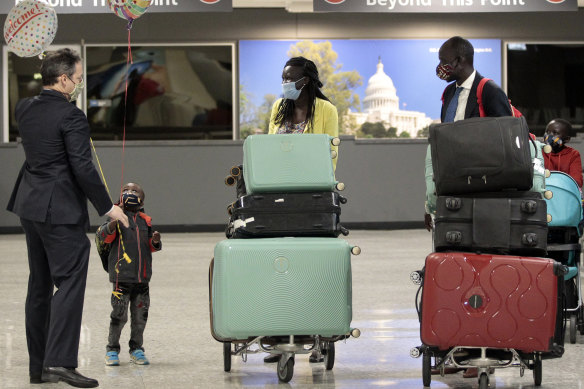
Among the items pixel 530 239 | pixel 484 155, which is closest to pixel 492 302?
pixel 530 239

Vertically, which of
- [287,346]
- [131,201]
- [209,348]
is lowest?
[209,348]

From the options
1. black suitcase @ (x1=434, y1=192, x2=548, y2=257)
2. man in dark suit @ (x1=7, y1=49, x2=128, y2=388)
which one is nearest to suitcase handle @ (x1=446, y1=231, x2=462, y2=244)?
black suitcase @ (x1=434, y1=192, x2=548, y2=257)

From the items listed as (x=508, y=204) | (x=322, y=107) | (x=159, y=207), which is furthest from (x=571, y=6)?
(x=508, y=204)

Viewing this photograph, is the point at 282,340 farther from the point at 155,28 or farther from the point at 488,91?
the point at 155,28

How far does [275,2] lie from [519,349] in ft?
45.3

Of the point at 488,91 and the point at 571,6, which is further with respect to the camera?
the point at 571,6

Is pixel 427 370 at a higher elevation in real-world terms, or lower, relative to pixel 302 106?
lower

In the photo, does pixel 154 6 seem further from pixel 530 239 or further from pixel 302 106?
pixel 530 239

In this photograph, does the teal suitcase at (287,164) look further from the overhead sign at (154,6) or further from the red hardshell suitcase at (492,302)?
the overhead sign at (154,6)

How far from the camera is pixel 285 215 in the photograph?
222 inches

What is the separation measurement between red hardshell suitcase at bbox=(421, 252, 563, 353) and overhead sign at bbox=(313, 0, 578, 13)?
324 inches

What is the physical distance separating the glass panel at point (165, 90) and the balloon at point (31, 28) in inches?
446

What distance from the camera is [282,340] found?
555 centimetres

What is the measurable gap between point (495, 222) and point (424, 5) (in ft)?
27.5
